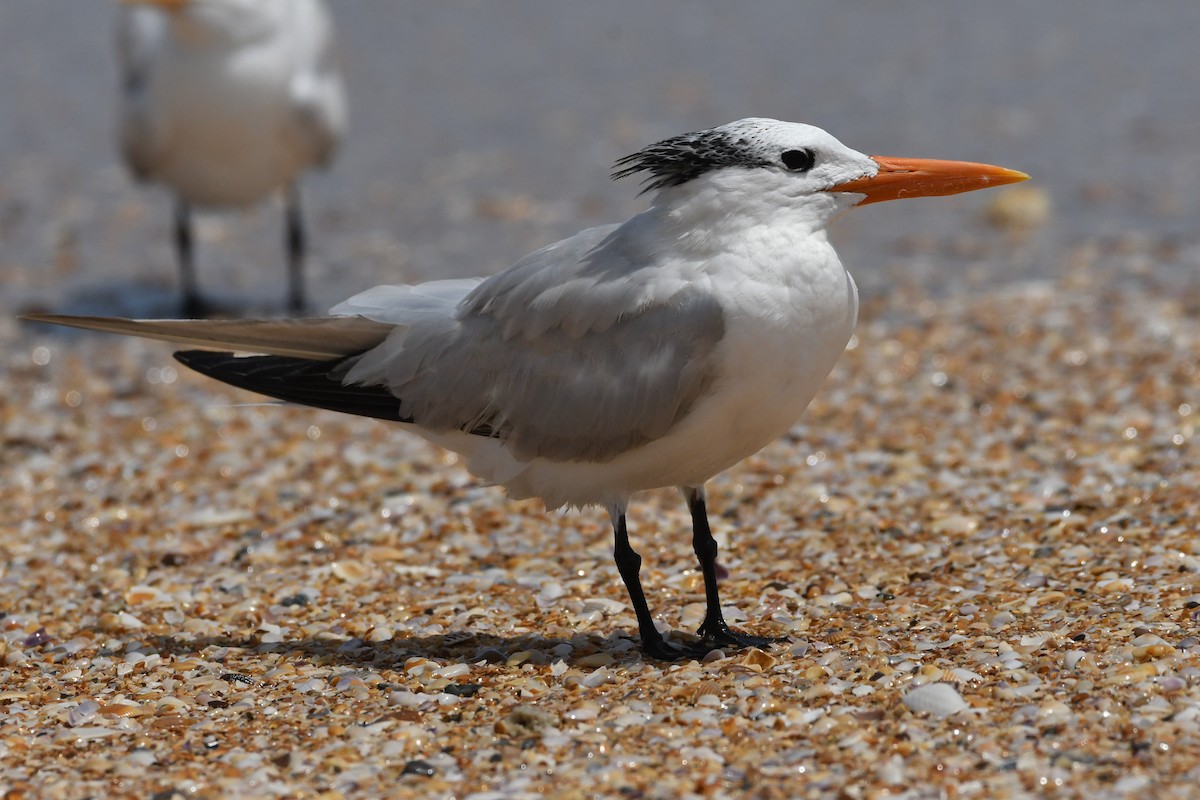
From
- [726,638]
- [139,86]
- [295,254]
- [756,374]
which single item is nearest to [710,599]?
[726,638]

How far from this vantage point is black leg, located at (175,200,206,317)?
28.9 ft

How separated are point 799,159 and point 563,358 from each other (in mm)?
787

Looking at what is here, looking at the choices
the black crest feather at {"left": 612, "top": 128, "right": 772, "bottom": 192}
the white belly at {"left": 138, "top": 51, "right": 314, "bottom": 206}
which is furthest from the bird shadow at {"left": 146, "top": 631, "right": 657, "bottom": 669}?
the white belly at {"left": 138, "top": 51, "right": 314, "bottom": 206}

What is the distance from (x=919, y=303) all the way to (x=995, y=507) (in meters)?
2.99

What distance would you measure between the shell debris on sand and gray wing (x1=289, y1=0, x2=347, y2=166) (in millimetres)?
1991

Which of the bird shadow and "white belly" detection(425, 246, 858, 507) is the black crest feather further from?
the bird shadow

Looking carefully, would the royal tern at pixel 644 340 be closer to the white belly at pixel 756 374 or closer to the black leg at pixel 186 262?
the white belly at pixel 756 374

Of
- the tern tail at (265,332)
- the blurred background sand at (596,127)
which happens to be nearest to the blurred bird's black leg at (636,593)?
the tern tail at (265,332)

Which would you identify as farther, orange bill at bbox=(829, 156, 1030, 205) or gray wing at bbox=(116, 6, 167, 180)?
gray wing at bbox=(116, 6, 167, 180)

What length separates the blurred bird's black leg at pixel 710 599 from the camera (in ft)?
13.5

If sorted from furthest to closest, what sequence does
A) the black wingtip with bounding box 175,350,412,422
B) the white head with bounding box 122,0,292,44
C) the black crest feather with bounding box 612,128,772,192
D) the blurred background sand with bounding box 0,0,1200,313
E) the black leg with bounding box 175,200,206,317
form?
the blurred background sand with bounding box 0,0,1200,313, the black leg with bounding box 175,200,206,317, the white head with bounding box 122,0,292,44, the black wingtip with bounding box 175,350,412,422, the black crest feather with bounding box 612,128,772,192

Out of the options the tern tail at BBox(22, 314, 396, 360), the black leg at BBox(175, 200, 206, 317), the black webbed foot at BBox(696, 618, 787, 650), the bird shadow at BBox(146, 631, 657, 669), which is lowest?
the bird shadow at BBox(146, 631, 657, 669)

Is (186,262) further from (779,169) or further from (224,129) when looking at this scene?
(779,169)

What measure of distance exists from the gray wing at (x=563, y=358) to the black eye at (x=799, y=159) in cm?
40
